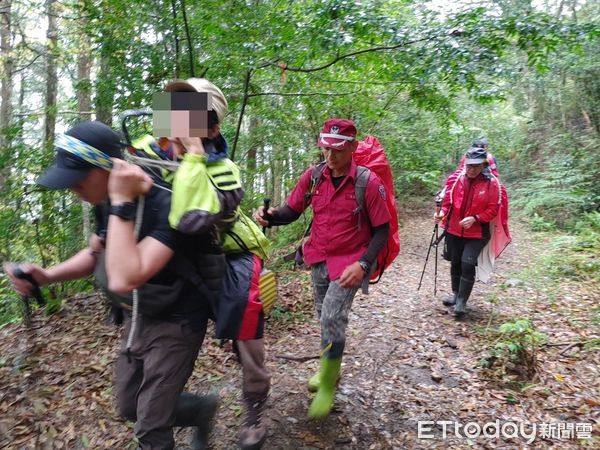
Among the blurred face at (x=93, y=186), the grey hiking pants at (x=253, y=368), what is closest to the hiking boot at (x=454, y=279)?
the grey hiking pants at (x=253, y=368)

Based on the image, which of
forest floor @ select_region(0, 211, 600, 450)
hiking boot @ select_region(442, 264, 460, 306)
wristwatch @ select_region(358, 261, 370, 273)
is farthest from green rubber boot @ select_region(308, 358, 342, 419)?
hiking boot @ select_region(442, 264, 460, 306)

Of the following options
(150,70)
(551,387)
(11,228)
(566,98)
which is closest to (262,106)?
(150,70)

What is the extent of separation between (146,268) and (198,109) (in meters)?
0.88

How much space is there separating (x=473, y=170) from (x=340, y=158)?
10.2 ft

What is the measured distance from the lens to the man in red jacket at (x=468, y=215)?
565 cm

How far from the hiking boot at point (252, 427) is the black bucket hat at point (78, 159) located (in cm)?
176

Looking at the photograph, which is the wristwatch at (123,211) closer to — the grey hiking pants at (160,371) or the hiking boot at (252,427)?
the grey hiking pants at (160,371)

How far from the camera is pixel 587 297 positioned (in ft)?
21.5

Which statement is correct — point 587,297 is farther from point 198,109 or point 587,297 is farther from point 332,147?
point 198,109

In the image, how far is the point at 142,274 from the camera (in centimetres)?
186

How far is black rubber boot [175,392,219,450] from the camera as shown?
8.71 ft

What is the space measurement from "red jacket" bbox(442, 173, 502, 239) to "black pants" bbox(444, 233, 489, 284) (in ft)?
0.39

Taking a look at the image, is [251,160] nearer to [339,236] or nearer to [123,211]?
[339,236]

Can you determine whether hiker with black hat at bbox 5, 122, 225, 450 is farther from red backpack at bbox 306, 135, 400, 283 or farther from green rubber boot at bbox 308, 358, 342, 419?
red backpack at bbox 306, 135, 400, 283
